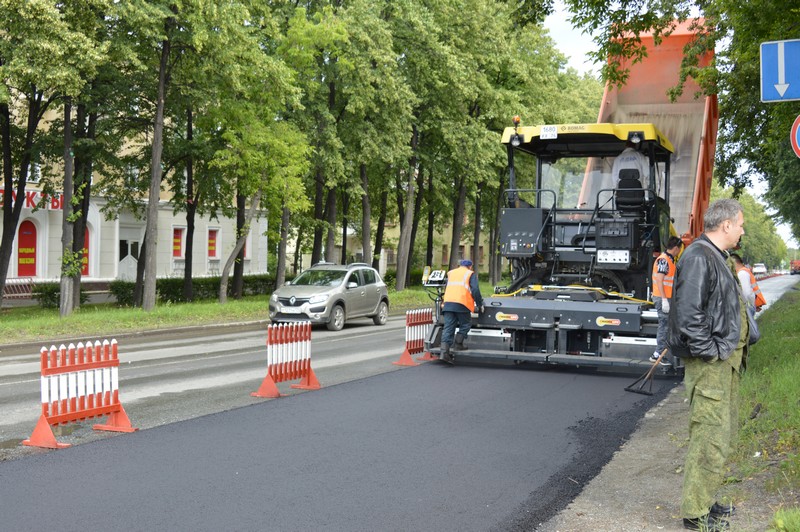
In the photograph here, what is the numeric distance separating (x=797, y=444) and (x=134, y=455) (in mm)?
5280

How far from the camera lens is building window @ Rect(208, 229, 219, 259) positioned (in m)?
49.0

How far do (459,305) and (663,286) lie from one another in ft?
9.58

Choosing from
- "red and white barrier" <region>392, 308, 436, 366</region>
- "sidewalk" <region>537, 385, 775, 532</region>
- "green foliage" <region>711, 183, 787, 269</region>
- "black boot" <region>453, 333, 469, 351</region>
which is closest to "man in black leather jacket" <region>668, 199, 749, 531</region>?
"sidewalk" <region>537, 385, 775, 532</region>

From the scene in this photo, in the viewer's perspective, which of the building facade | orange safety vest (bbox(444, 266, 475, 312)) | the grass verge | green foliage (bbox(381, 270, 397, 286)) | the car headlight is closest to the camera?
the grass verge

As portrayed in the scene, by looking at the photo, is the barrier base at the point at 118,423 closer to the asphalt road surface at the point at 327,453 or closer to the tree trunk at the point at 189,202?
the asphalt road surface at the point at 327,453

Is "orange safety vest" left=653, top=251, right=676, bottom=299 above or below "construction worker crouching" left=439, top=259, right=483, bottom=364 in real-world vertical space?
above

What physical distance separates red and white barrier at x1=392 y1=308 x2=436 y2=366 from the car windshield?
7602 mm

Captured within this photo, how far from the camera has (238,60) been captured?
2314 centimetres


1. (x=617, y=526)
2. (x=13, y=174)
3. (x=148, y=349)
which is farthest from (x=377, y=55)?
(x=617, y=526)

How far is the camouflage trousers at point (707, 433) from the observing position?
5.16 meters

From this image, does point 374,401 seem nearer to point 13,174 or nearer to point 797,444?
point 797,444

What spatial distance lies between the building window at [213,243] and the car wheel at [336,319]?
1096 inches

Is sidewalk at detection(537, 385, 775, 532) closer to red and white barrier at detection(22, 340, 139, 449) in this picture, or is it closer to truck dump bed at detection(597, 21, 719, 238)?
red and white barrier at detection(22, 340, 139, 449)

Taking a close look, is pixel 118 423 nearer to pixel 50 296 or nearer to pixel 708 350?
pixel 708 350
